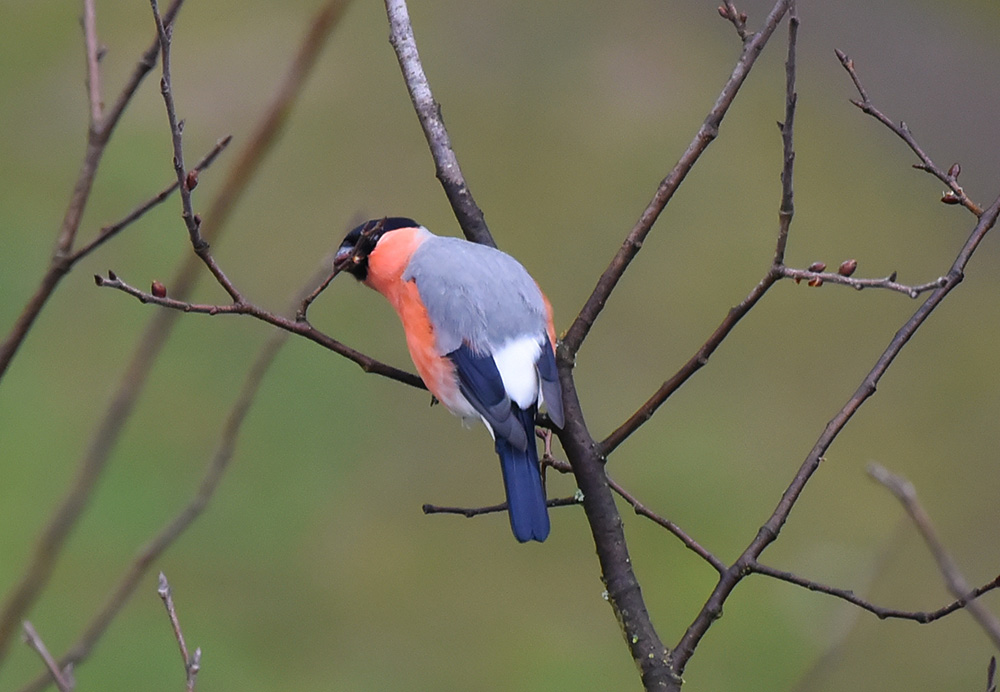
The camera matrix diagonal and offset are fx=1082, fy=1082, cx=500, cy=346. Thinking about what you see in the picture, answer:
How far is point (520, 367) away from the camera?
4.48 ft

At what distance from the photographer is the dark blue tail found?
1.28 metres

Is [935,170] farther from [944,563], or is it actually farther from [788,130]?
[944,563]

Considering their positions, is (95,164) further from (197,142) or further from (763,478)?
(197,142)

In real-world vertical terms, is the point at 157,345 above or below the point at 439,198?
below

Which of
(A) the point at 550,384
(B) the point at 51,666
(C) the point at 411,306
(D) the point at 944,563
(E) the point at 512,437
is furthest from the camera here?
(C) the point at 411,306

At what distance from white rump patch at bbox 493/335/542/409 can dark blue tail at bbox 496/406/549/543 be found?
2cm

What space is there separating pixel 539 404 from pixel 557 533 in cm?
198

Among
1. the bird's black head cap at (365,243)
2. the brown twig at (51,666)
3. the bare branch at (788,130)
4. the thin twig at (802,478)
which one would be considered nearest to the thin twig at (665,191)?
the bare branch at (788,130)

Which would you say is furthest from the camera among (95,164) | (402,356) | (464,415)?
(402,356)

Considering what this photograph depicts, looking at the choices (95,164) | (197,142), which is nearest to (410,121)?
(197,142)

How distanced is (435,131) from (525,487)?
47 centimetres

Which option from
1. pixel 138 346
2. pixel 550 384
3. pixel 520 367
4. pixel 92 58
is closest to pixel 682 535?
pixel 550 384

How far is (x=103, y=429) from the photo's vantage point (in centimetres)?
74

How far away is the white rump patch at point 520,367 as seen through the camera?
52.6 inches
